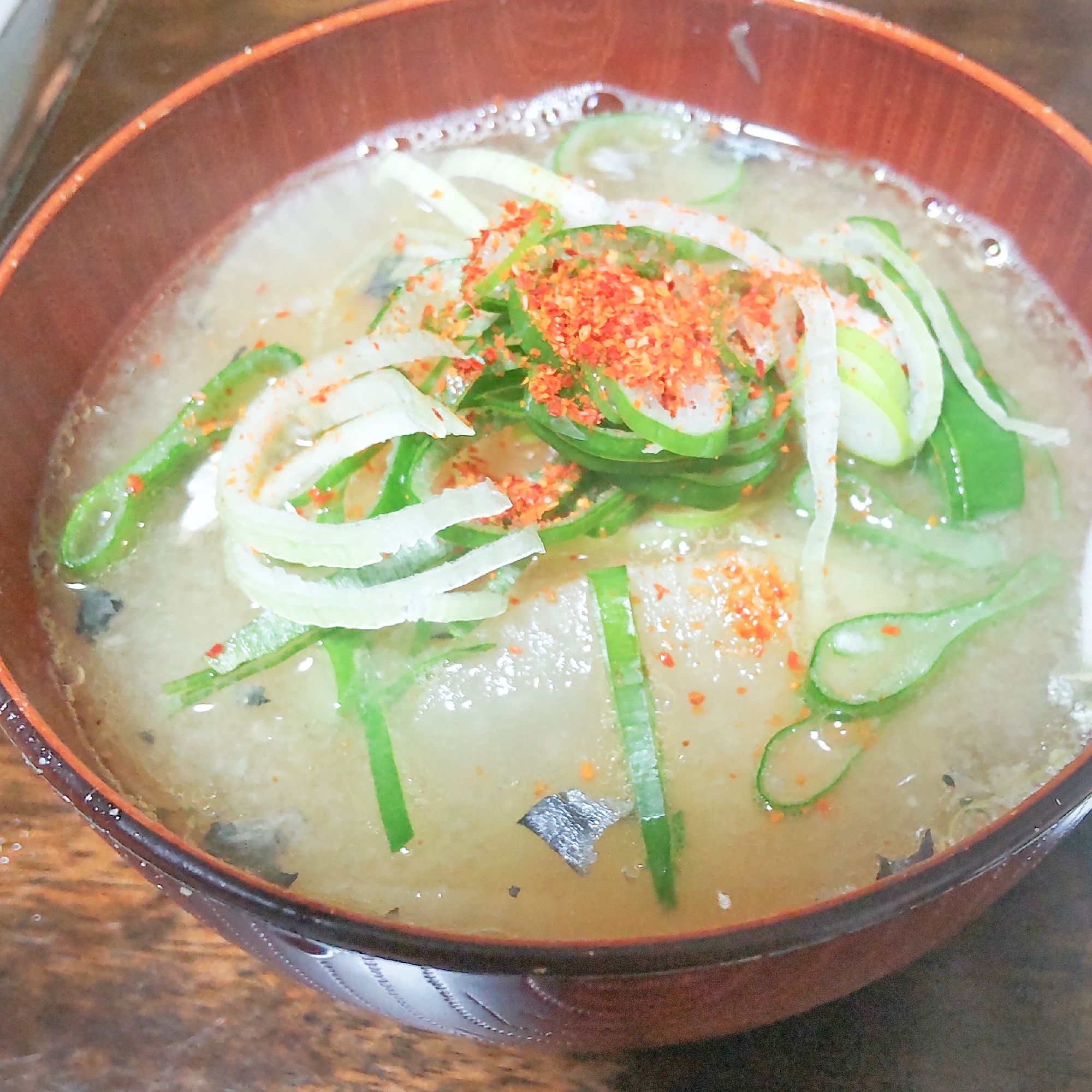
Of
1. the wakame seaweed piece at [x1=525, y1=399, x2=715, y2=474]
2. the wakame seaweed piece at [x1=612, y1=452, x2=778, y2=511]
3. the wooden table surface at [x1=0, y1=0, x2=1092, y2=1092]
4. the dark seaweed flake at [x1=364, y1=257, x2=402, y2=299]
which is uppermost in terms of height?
the dark seaweed flake at [x1=364, y1=257, x2=402, y2=299]

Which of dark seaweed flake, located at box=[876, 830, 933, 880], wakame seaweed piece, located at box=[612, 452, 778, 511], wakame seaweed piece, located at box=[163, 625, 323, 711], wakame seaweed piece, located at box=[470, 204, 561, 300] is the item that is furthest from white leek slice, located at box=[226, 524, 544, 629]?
dark seaweed flake, located at box=[876, 830, 933, 880]

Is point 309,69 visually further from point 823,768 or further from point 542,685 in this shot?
point 823,768

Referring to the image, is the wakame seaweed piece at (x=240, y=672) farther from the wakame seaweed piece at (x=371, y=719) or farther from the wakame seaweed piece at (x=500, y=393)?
the wakame seaweed piece at (x=500, y=393)

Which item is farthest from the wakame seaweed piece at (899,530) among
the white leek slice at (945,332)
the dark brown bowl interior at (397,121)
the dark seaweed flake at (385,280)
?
the dark seaweed flake at (385,280)

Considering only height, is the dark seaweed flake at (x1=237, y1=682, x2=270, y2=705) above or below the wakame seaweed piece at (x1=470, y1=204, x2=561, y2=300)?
below

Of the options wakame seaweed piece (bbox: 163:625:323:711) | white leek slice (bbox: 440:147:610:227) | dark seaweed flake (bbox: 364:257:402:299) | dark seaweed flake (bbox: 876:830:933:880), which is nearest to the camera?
dark seaweed flake (bbox: 876:830:933:880)

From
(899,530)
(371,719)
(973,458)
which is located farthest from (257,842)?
(973,458)

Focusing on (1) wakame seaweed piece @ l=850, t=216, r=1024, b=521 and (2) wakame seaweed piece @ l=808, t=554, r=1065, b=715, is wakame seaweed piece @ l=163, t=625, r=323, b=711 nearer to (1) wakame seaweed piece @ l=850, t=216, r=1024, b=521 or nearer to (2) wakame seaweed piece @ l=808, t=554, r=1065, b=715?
(2) wakame seaweed piece @ l=808, t=554, r=1065, b=715
